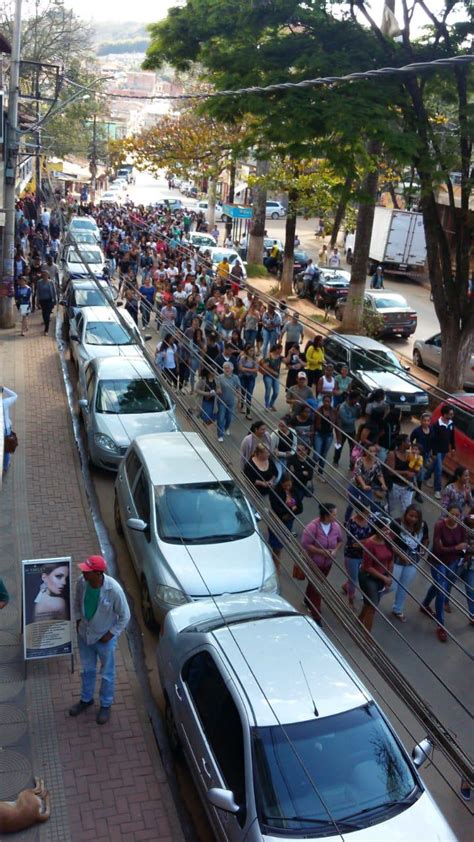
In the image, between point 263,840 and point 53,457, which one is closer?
point 263,840

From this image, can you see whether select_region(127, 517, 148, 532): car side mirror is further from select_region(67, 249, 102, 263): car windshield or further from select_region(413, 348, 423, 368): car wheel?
select_region(67, 249, 102, 263): car windshield

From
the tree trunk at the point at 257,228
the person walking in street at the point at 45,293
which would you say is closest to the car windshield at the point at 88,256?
the person walking in street at the point at 45,293

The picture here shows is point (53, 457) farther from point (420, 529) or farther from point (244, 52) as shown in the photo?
point (244, 52)

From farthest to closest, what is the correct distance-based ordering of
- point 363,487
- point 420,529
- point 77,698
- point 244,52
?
point 244,52 → point 363,487 → point 420,529 → point 77,698

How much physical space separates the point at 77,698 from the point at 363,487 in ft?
14.6

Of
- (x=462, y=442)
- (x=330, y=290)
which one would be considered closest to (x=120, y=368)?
(x=462, y=442)

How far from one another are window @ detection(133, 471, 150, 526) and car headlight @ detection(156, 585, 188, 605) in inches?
Result: 41.8

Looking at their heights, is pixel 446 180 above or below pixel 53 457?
above

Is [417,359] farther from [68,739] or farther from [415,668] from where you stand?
[68,739]

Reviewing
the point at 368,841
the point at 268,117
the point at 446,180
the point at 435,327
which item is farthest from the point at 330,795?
the point at 435,327

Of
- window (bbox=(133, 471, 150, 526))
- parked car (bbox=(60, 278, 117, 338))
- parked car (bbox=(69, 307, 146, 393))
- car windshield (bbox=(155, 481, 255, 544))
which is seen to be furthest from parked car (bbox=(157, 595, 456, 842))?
parked car (bbox=(60, 278, 117, 338))

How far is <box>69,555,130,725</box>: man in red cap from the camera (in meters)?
7.19

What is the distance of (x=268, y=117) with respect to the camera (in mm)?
14570

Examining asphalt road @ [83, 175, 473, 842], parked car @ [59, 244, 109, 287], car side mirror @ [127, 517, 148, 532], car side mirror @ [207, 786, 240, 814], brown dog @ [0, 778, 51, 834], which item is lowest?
asphalt road @ [83, 175, 473, 842]
